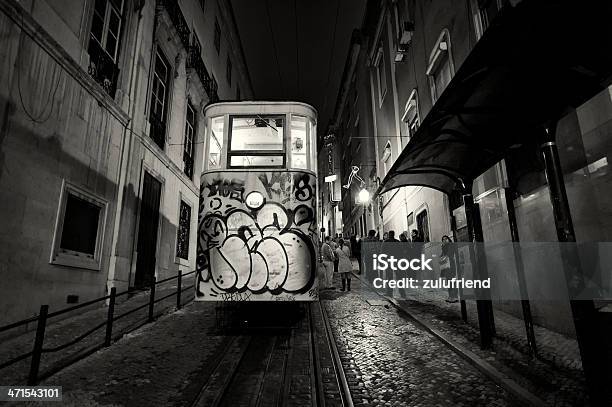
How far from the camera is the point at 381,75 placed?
18938 mm

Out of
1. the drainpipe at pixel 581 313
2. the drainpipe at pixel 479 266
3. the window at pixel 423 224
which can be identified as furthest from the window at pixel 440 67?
the drainpipe at pixel 581 313

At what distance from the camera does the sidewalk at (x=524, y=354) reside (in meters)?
3.37

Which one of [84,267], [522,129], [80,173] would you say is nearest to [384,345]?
[522,129]

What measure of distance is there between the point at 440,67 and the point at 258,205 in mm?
8276

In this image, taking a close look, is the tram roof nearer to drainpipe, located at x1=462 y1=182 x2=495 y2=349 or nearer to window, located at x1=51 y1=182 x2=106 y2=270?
drainpipe, located at x1=462 y1=182 x2=495 y2=349

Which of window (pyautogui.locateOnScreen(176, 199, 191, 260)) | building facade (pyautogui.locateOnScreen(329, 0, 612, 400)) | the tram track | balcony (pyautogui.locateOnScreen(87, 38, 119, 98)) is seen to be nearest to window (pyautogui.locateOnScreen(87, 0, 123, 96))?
balcony (pyautogui.locateOnScreen(87, 38, 119, 98))

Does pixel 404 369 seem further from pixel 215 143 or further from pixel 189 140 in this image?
pixel 189 140

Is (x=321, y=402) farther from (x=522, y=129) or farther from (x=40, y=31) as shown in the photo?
(x=40, y=31)

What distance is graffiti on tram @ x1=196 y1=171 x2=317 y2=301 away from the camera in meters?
5.69

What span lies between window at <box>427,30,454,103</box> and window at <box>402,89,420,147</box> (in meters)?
1.40

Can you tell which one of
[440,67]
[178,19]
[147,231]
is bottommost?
[147,231]

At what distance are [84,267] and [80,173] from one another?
83.5 inches

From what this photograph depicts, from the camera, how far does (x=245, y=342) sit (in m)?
5.44

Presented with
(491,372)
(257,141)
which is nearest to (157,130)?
(257,141)
